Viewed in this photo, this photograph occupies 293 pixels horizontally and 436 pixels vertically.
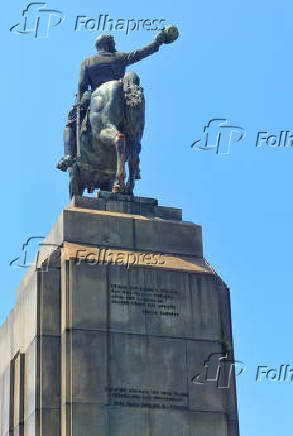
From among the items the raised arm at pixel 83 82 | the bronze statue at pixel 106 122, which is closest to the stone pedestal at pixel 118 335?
the bronze statue at pixel 106 122

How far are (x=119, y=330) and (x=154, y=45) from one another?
920 cm

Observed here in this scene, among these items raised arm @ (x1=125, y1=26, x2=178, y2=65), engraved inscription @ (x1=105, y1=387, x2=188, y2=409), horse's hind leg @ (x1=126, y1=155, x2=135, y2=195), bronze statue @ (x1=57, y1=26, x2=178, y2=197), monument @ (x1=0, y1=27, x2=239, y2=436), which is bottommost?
engraved inscription @ (x1=105, y1=387, x2=188, y2=409)

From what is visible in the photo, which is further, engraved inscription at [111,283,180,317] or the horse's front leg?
the horse's front leg

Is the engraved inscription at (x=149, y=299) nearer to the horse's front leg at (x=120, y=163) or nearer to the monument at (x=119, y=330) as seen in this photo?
the monument at (x=119, y=330)

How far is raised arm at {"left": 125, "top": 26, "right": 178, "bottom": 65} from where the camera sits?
2877cm

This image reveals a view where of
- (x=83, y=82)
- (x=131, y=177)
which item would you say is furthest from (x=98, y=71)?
(x=131, y=177)

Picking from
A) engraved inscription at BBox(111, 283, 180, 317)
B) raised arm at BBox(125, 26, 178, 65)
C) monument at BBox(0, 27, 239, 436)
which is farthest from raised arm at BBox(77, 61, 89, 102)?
engraved inscription at BBox(111, 283, 180, 317)

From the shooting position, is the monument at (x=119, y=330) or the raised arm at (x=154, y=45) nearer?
the monument at (x=119, y=330)

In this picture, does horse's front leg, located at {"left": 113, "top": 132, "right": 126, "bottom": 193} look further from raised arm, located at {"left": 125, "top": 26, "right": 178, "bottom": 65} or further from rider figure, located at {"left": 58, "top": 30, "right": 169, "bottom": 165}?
raised arm, located at {"left": 125, "top": 26, "right": 178, "bottom": 65}

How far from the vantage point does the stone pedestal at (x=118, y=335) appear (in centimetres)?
2347

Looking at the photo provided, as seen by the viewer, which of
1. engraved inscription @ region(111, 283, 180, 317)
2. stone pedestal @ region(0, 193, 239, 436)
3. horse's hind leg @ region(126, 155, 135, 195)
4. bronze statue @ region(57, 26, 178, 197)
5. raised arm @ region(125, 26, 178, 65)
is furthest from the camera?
raised arm @ region(125, 26, 178, 65)

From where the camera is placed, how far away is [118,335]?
24.1 meters

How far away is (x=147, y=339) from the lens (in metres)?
24.4

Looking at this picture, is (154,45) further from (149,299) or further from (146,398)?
(146,398)
